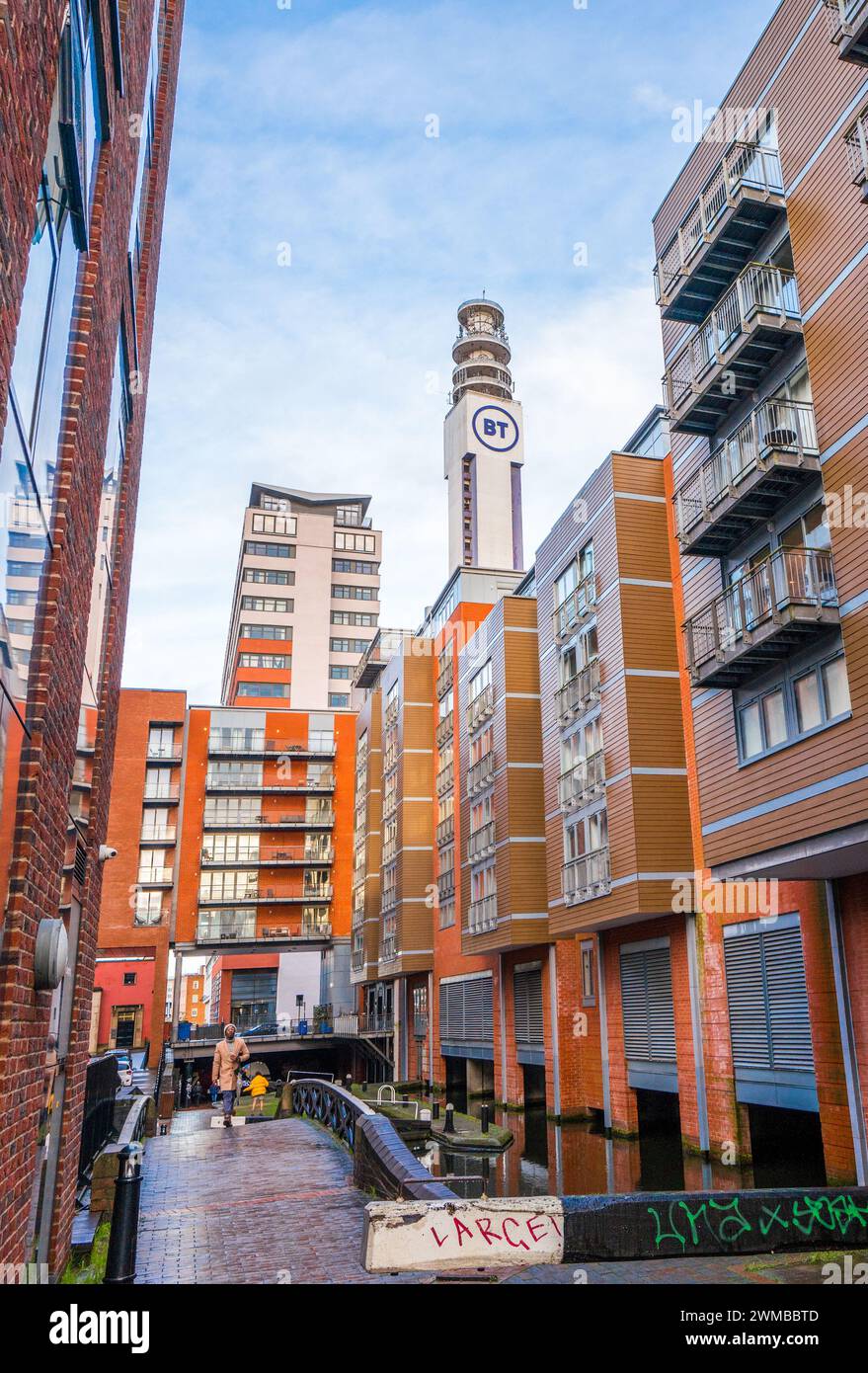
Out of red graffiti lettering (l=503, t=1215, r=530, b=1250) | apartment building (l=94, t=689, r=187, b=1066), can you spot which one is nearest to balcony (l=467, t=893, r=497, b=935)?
apartment building (l=94, t=689, r=187, b=1066)

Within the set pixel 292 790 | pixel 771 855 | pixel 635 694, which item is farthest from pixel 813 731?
pixel 292 790

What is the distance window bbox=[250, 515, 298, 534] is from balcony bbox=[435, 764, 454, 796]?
48523mm

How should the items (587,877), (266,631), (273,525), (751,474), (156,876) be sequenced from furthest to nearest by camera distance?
(273,525) → (266,631) → (156,876) → (587,877) → (751,474)

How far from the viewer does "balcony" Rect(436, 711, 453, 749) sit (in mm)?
43969

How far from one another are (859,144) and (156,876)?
58200 millimetres

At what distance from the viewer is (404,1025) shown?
163ft

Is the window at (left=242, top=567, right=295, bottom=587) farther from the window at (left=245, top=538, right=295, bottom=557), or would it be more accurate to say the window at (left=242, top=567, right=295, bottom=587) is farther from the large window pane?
the large window pane

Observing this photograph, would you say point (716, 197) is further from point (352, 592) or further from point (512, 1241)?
point (352, 592)

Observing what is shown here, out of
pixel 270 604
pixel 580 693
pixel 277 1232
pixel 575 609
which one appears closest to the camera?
pixel 277 1232

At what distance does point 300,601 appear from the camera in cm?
8675

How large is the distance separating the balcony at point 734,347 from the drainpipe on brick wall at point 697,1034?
1169cm

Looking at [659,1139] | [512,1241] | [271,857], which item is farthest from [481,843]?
[271,857]
